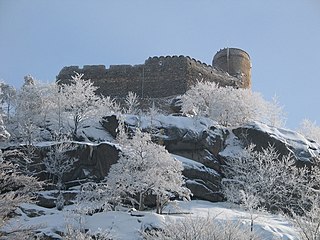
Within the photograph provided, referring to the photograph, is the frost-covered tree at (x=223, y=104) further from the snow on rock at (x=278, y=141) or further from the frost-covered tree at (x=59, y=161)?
the frost-covered tree at (x=59, y=161)

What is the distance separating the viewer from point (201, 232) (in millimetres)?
22672

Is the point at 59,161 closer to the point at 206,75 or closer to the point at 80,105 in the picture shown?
the point at 80,105

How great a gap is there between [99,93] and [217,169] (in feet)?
49.3

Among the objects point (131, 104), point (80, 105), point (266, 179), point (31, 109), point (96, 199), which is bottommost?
point (96, 199)

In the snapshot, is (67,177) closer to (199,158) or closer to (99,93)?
(199,158)

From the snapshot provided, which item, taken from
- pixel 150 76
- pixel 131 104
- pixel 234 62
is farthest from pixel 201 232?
pixel 234 62

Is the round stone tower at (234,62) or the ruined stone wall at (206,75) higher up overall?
the round stone tower at (234,62)

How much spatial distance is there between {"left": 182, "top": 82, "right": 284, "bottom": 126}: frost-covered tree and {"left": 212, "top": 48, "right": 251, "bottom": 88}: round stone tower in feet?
30.9

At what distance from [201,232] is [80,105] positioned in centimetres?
1926

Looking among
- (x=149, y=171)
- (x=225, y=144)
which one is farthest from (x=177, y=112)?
(x=149, y=171)

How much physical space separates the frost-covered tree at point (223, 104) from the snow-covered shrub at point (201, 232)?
59.6ft

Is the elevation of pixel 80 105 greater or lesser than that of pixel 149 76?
lesser

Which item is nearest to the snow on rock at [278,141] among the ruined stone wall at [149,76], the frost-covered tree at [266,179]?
the frost-covered tree at [266,179]

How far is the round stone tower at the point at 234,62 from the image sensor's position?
5616cm
